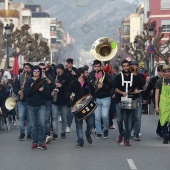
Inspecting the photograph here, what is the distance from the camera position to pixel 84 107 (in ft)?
54.8

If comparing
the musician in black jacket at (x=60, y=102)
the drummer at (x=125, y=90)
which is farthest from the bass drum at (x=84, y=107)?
the musician in black jacket at (x=60, y=102)

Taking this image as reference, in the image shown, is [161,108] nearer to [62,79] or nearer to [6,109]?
[62,79]

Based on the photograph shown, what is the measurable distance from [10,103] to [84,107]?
577 cm

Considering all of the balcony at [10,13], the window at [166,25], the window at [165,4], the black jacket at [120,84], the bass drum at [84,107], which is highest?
the window at [165,4]

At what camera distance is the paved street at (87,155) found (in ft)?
44.7

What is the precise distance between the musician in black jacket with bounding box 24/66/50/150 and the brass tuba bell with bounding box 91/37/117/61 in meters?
4.19

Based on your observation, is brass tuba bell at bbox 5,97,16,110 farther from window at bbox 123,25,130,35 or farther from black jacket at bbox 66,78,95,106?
window at bbox 123,25,130,35

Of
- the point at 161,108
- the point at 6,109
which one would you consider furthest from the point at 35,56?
the point at 161,108

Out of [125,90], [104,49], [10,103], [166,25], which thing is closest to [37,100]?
[125,90]

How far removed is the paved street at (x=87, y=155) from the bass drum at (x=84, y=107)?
73 centimetres

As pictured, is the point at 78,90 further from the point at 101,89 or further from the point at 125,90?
the point at 101,89

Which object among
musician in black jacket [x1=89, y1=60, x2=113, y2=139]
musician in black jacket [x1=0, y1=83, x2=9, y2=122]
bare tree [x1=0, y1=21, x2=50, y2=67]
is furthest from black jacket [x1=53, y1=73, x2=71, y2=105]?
bare tree [x1=0, y1=21, x2=50, y2=67]

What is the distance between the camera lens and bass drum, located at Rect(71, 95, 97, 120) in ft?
54.8

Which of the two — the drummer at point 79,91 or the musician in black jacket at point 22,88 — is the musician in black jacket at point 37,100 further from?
the musician in black jacket at point 22,88
